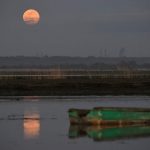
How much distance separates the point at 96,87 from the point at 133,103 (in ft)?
76.2

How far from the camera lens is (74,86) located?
304 feet

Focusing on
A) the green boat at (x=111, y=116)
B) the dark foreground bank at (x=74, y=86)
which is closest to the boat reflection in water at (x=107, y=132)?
the green boat at (x=111, y=116)

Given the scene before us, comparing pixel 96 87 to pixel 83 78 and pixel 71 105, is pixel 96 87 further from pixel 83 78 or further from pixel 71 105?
pixel 71 105

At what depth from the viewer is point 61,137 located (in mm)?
44438

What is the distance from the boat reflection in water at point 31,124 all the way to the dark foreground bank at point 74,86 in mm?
26578

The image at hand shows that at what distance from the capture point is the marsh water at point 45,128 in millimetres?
41094

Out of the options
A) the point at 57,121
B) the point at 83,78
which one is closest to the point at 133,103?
the point at 57,121

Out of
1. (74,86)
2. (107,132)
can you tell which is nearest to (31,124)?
(107,132)

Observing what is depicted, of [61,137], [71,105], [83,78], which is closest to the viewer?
[61,137]

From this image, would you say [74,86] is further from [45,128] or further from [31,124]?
[45,128]

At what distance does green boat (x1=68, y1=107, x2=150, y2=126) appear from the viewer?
161 feet

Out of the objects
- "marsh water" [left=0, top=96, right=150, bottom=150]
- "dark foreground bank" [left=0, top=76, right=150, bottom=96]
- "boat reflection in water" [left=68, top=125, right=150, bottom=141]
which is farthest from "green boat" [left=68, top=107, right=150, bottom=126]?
"dark foreground bank" [left=0, top=76, right=150, bottom=96]

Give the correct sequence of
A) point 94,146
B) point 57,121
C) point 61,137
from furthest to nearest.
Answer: point 57,121 < point 61,137 < point 94,146

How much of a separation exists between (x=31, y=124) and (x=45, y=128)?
7.89 ft
